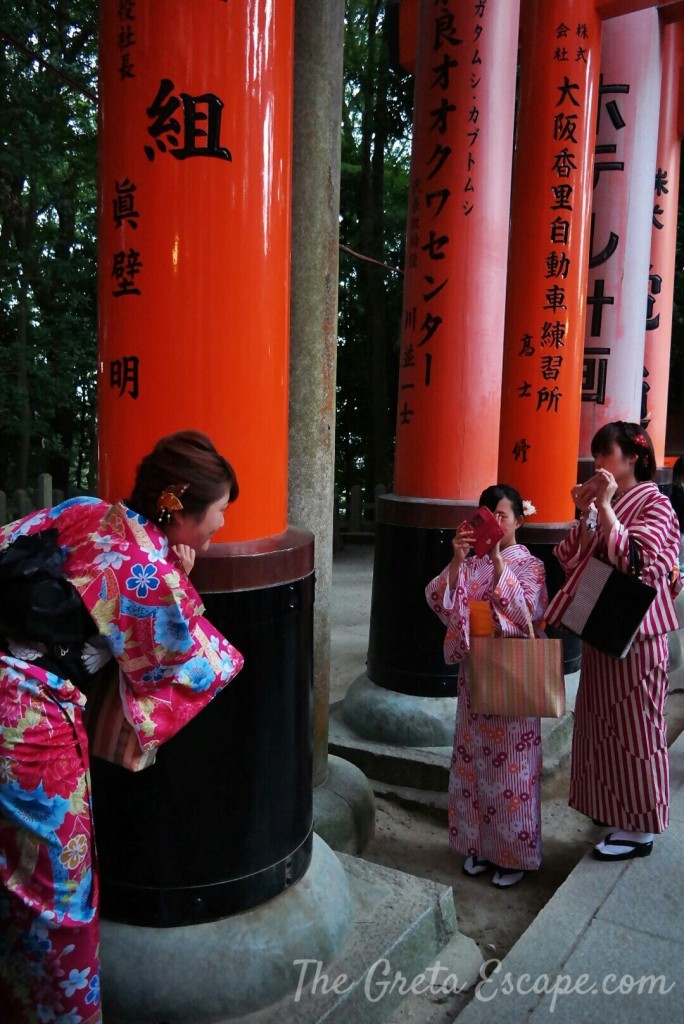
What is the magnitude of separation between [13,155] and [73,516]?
11.5 meters

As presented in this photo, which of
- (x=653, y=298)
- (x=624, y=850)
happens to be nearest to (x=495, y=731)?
(x=624, y=850)

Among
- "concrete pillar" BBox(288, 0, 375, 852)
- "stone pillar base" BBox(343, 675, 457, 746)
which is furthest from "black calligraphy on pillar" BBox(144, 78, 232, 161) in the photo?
"stone pillar base" BBox(343, 675, 457, 746)

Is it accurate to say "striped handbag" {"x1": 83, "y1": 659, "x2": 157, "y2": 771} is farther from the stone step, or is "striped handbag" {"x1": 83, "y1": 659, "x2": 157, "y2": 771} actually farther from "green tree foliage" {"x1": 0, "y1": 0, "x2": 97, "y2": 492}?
"green tree foliage" {"x1": 0, "y1": 0, "x2": 97, "y2": 492}

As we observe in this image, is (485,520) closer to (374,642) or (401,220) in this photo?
(374,642)

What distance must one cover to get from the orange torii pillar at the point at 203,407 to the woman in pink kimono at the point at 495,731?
1.19 metres

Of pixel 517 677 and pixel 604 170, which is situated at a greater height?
pixel 604 170

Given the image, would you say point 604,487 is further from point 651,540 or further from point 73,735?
point 73,735

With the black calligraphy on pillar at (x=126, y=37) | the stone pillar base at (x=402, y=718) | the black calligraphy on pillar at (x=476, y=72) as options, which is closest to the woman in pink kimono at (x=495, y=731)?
the stone pillar base at (x=402, y=718)

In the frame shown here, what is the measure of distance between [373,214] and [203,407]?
45.2 ft

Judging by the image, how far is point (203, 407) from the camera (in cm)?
225

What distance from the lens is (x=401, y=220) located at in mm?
15688

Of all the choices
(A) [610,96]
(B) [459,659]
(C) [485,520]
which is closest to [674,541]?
(C) [485,520]

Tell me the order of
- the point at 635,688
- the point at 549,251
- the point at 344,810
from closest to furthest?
the point at 635,688 < the point at 344,810 < the point at 549,251

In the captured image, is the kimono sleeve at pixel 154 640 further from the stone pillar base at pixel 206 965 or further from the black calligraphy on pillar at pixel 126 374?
the stone pillar base at pixel 206 965
